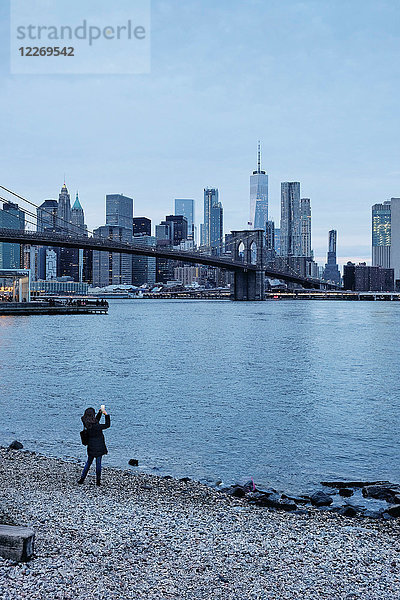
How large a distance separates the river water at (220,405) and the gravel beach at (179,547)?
268cm

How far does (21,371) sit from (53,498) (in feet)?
74.6

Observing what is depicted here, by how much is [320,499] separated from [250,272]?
125396 mm

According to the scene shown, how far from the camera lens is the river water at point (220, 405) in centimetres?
1488

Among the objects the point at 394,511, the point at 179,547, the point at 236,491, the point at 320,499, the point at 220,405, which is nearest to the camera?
the point at 179,547

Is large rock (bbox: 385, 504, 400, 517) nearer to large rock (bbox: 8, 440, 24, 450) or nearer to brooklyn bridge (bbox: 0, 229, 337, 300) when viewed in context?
large rock (bbox: 8, 440, 24, 450)

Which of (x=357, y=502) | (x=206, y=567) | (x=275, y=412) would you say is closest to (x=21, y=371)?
(x=275, y=412)

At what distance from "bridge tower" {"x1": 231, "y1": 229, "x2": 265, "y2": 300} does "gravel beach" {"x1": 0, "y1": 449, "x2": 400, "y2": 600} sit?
121 meters

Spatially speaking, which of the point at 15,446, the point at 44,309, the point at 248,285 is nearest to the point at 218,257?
the point at 248,285

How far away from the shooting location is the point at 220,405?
896 inches

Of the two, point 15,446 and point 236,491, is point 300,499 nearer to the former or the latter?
point 236,491

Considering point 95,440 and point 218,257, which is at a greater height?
point 218,257

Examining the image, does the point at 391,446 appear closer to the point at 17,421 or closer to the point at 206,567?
the point at 206,567

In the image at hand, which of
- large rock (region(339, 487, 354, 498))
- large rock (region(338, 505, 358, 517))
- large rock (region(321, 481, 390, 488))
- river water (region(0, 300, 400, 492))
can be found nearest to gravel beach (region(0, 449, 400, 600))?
large rock (region(338, 505, 358, 517))

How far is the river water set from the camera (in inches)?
586
